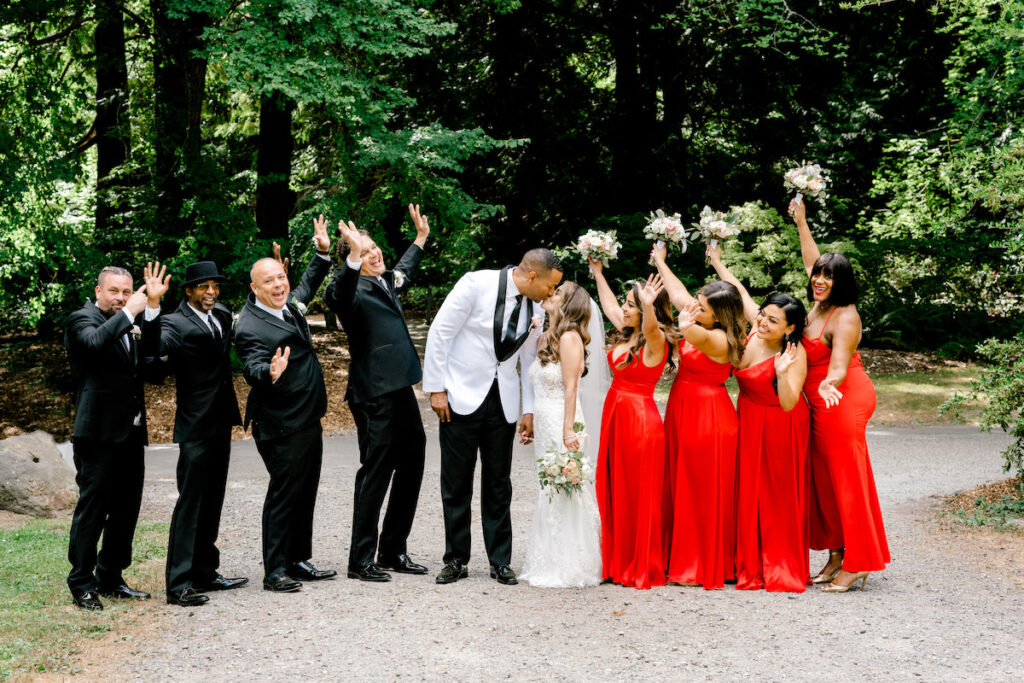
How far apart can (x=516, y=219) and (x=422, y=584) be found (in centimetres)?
1502

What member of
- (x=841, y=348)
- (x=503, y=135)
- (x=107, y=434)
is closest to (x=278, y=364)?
(x=107, y=434)

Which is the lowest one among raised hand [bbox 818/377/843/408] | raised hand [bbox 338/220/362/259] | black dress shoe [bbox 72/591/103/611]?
black dress shoe [bbox 72/591/103/611]

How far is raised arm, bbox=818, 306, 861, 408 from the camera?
589 cm

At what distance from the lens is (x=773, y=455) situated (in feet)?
20.1

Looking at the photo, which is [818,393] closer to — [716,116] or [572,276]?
[572,276]

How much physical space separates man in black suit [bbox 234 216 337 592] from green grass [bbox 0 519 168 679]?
36.1 inches

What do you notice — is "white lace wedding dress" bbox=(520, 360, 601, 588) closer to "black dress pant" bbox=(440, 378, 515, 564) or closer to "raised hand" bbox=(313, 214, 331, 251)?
"black dress pant" bbox=(440, 378, 515, 564)

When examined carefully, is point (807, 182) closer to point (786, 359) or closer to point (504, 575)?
point (786, 359)

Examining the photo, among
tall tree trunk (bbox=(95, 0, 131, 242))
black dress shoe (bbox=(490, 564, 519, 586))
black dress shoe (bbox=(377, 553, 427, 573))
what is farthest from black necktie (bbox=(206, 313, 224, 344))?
tall tree trunk (bbox=(95, 0, 131, 242))

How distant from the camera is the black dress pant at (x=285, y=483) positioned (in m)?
5.84

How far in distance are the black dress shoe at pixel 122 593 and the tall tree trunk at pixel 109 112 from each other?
948 cm

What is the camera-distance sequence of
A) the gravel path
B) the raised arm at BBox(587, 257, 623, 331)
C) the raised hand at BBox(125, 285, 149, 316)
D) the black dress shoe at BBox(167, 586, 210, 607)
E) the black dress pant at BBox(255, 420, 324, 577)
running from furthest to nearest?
the raised arm at BBox(587, 257, 623, 331) < the black dress pant at BBox(255, 420, 324, 577) < the black dress shoe at BBox(167, 586, 210, 607) < the raised hand at BBox(125, 285, 149, 316) < the gravel path

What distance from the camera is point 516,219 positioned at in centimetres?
2045

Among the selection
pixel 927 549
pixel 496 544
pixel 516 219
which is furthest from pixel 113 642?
pixel 516 219
